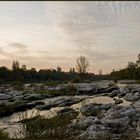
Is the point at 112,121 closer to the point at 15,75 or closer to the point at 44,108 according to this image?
the point at 44,108

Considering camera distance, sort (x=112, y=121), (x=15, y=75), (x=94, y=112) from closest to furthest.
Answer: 1. (x=112, y=121)
2. (x=94, y=112)
3. (x=15, y=75)

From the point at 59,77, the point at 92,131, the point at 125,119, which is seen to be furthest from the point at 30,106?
the point at 59,77

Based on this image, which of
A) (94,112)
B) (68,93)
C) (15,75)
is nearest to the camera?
(94,112)

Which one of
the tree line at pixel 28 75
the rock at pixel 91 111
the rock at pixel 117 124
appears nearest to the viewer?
the rock at pixel 117 124

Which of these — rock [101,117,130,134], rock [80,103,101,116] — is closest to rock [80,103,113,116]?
rock [80,103,101,116]

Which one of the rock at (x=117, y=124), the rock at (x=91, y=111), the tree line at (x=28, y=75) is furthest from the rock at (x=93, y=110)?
the tree line at (x=28, y=75)

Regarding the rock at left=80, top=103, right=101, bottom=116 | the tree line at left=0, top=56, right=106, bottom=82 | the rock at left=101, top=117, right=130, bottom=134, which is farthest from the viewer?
the tree line at left=0, top=56, right=106, bottom=82

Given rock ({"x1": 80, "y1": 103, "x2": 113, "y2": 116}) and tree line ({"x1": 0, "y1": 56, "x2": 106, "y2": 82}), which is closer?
rock ({"x1": 80, "y1": 103, "x2": 113, "y2": 116})

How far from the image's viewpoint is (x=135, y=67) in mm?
111562

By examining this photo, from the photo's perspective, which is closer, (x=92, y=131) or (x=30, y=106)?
(x=92, y=131)

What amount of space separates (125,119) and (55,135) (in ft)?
27.6

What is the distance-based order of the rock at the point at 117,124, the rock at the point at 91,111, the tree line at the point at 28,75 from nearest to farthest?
the rock at the point at 117,124 → the rock at the point at 91,111 → the tree line at the point at 28,75

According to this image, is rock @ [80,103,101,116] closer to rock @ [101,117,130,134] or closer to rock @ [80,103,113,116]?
rock @ [80,103,113,116]

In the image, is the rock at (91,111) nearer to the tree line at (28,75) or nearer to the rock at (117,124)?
the rock at (117,124)
